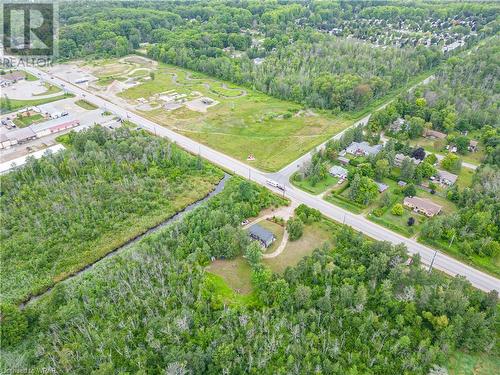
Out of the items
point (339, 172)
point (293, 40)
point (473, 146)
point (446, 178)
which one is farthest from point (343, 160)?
point (293, 40)

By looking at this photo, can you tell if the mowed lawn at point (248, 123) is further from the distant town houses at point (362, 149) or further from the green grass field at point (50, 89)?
the green grass field at point (50, 89)

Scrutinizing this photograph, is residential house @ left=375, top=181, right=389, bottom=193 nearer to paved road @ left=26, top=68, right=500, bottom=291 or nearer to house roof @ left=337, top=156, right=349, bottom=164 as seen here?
paved road @ left=26, top=68, right=500, bottom=291

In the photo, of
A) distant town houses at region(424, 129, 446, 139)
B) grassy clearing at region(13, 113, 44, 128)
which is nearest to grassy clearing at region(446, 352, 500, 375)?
distant town houses at region(424, 129, 446, 139)

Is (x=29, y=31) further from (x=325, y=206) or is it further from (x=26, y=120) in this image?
(x=325, y=206)

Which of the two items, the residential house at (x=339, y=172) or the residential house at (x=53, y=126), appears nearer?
the residential house at (x=339, y=172)

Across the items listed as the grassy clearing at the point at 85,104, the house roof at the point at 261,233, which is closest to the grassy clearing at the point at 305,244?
the house roof at the point at 261,233
